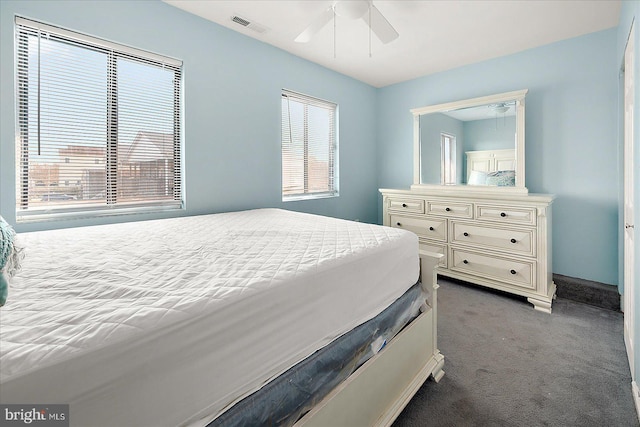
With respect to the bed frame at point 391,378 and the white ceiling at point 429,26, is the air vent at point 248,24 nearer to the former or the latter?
the white ceiling at point 429,26

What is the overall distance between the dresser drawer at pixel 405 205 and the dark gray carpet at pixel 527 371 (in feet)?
4.02

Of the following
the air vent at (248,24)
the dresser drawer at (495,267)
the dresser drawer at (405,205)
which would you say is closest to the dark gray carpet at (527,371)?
the dresser drawer at (495,267)

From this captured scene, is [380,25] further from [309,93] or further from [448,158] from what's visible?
[448,158]

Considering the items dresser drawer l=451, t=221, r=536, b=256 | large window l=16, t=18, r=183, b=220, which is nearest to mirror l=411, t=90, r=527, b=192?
dresser drawer l=451, t=221, r=536, b=256

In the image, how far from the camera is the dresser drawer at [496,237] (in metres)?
2.76

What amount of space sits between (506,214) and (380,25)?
2035 millimetres

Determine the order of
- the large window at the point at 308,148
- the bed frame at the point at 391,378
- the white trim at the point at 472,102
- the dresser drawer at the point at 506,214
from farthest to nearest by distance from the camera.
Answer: the large window at the point at 308,148 < the white trim at the point at 472,102 < the dresser drawer at the point at 506,214 < the bed frame at the point at 391,378

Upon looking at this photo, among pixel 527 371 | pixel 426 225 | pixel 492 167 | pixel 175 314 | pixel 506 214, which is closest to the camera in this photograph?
pixel 175 314

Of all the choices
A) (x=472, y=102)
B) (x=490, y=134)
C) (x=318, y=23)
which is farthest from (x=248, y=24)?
(x=490, y=134)

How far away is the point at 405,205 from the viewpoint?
3.67 metres

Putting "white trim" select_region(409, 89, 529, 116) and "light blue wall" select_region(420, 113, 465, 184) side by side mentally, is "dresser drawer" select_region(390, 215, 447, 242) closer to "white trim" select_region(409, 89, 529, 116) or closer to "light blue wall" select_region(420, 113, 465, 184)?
"light blue wall" select_region(420, 113, 465, 184)

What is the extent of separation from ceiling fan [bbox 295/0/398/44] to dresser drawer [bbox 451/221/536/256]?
1986 mm

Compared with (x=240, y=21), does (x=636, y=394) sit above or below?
below

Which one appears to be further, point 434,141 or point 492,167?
point 434,141
